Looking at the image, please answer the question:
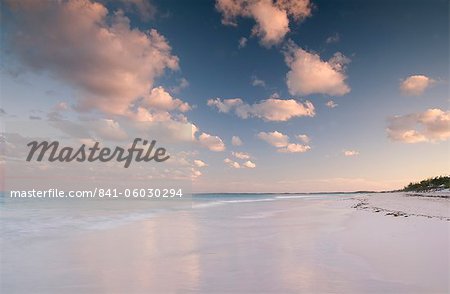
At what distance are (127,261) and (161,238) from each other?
3.70 metres

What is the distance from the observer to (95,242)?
11297 mm

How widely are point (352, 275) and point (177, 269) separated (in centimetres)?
366

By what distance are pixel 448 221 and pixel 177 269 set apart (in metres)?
11.9

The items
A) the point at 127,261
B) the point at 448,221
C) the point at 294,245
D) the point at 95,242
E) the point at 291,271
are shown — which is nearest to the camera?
the point at 291,271

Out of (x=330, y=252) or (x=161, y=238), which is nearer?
(x=330, y=252)

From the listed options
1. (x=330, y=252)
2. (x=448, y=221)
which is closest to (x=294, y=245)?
(x=330, y=252)

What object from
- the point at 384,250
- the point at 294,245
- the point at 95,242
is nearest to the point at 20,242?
the point at 95,242

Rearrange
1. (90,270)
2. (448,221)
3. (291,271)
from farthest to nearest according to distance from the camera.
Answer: (448,221)
(90,270)
(291,271)

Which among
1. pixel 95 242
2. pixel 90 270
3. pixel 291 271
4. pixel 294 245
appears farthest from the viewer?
pixel 95 242

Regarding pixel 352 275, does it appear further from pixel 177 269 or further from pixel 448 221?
pixel 448 221

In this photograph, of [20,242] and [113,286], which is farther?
[20,242]

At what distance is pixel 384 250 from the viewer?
855 cm

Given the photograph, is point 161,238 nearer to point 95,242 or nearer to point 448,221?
point 95,242

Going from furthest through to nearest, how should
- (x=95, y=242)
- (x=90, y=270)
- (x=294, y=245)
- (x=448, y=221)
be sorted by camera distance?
1. (x=448, y=221)
2. (x=95, y=242)
3. (x=294, y=245)
4. (x=90, y=270)
